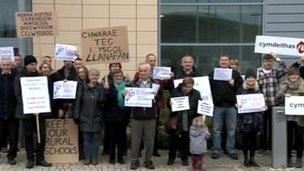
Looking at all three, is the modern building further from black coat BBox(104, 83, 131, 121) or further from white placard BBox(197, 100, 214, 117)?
white placard BBox(197, 100, 214, 117)

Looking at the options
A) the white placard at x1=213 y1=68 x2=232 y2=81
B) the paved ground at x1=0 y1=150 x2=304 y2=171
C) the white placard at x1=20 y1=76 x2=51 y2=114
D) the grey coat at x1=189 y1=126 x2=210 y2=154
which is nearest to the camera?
the grey coat at x1=189 y1=126 x2=210 y2=154

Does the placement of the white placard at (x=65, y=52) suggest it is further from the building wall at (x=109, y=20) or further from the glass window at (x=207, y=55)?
the glass window at (x=207, y=55)

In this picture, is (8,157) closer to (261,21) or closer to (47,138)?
(47,138)

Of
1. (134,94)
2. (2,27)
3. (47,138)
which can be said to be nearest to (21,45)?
(2,27)

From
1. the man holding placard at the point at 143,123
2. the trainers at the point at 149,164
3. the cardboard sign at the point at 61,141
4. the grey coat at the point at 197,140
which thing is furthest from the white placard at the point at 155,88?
the cardboard sign at the point at 61,141

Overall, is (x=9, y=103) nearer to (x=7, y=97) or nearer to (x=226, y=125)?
(x=7, y=97)

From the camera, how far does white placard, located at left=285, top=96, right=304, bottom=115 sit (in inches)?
422

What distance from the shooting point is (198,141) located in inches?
414

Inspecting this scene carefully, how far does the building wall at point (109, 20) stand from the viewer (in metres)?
15.5

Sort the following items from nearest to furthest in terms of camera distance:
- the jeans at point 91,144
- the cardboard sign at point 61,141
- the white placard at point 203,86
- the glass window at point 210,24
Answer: the jeans at point 91,144 < the cardboard sign at point 61,141 < the white placard at point 203,86 < the glass window at point 210,24

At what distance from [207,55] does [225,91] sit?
4407 millimetres

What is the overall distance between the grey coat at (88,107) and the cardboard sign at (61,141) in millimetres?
417

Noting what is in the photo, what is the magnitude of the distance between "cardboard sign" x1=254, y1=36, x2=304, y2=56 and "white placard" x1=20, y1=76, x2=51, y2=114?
4273 millimetres

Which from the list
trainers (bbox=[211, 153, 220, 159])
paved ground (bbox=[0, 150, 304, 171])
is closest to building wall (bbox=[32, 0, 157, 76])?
trainers (bbox=[211, 153, 220, 159])
